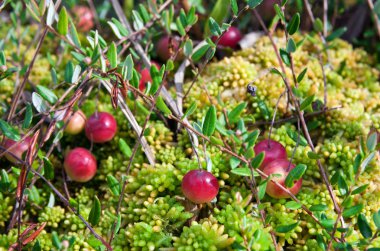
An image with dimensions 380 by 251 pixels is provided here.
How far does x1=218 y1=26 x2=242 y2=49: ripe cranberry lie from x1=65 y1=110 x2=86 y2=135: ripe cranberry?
101 centimetres

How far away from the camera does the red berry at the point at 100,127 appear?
235 centimetres

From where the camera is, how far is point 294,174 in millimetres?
1840

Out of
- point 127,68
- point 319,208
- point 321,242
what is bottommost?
point 321,242

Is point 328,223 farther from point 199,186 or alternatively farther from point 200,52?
point 200,52

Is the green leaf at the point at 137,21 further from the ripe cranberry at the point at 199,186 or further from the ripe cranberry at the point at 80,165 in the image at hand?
the ripe cranberry at the point at 199,186

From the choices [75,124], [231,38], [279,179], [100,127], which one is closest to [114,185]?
[100,127]

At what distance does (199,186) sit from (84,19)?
1837mm

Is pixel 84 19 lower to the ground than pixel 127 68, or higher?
higher

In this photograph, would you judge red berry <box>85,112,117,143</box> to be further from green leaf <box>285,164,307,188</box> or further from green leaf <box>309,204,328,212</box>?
green leaf <box>309,204,328,212</box>

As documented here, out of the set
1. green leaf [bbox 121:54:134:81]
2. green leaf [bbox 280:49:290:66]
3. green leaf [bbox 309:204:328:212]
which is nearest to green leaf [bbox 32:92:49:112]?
green leaf [bbox 121:54:134:81]

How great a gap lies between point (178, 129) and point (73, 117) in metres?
0.55

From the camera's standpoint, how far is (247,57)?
2811 mm

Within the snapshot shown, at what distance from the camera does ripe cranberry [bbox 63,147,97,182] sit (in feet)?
7.43

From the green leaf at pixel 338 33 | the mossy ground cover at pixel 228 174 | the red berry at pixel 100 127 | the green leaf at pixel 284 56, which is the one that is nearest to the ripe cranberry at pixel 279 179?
the mossy ground cover at pixel 228 174
